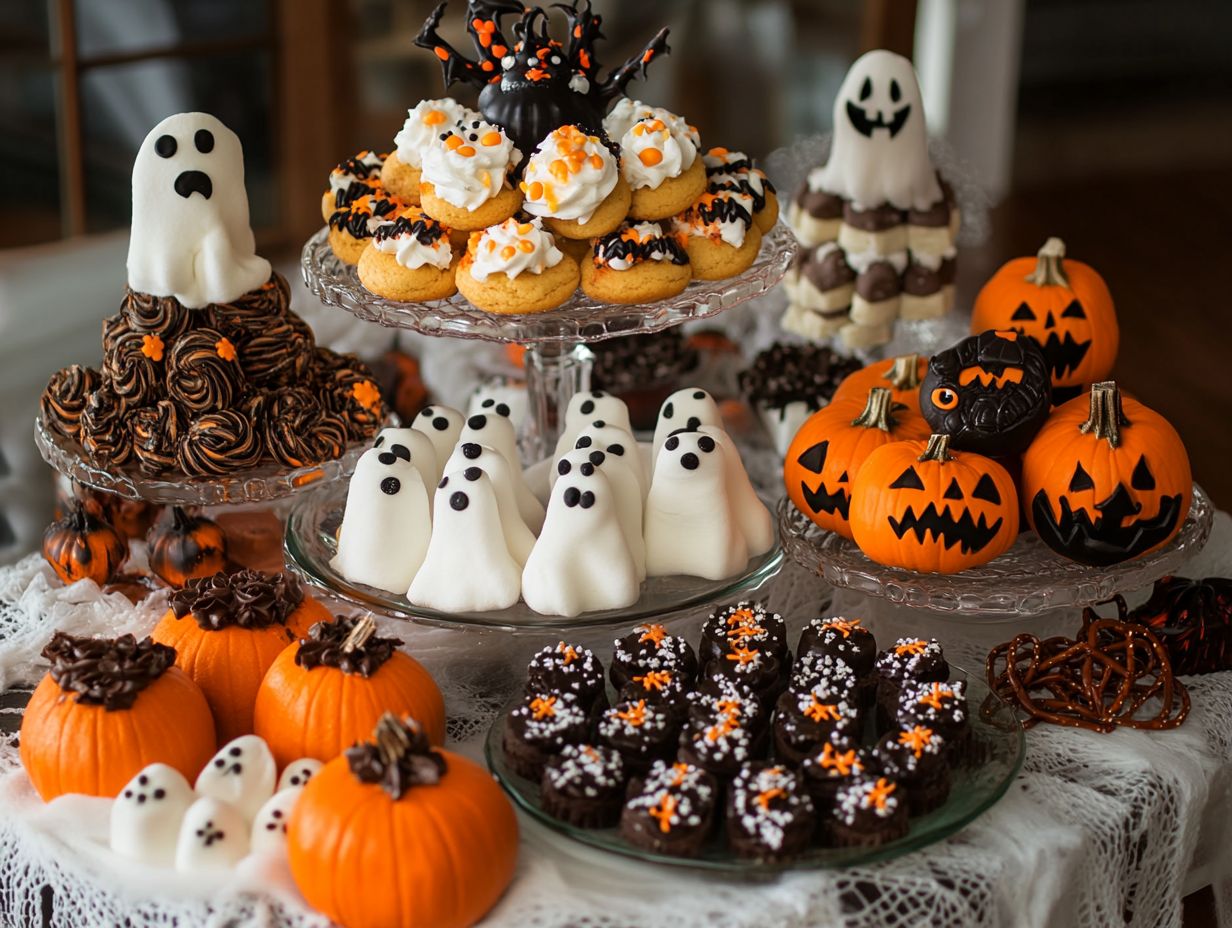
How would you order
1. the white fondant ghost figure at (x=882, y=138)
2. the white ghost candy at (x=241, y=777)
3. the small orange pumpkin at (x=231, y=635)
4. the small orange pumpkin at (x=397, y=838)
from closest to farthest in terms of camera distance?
the small orange pumpkin at (x=397, y=838)
the white ghost candy at (x=241, y=777)
the small orange pumpkin at (x=231, y=635)
the white fondant ghost figure at (x=882, y=138)

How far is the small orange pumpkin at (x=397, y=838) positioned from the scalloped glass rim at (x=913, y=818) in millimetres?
80

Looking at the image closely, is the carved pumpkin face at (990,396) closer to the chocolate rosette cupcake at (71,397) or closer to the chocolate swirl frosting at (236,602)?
the chocolate swirl frosting at (236,602)

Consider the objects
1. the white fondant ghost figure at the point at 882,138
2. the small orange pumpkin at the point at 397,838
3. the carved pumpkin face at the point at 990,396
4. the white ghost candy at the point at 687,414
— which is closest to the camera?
the small orange pumpkin at the point at 397,838

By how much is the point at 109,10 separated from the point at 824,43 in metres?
2.11

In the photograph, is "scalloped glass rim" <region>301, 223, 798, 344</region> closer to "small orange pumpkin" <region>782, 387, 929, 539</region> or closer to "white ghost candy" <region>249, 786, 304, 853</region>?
"small orange pumpkin" <region>782, 387, 929, 539</region>

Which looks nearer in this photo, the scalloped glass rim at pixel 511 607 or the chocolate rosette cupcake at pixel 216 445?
the scalloped glass rim at pixel 511 607

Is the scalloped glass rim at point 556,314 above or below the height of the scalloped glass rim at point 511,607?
above

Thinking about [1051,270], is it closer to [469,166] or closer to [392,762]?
[469,166]

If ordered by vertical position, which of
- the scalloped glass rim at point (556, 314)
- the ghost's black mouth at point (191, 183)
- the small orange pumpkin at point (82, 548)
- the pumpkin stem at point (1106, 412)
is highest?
the ghost's black mouth at point (191, 183)

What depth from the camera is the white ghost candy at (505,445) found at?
1581 mm

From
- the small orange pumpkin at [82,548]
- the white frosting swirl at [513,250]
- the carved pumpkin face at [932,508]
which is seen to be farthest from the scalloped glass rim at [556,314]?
the small orange pumpkin at [82,548]

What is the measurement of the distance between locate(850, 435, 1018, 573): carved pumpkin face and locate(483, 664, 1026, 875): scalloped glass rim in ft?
0.44

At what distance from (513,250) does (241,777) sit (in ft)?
1.98

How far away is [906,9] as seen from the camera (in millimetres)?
4297
